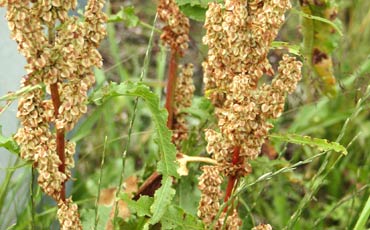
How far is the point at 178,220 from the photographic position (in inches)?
69.7

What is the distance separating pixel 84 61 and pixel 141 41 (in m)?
2.48

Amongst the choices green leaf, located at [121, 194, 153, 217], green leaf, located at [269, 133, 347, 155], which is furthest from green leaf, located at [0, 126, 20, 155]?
green leaf, located at [269, 133, 347, 155]

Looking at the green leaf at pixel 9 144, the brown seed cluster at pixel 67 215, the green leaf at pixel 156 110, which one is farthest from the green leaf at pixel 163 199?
the green leaf at pixel 9 144

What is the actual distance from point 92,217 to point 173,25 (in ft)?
1.79

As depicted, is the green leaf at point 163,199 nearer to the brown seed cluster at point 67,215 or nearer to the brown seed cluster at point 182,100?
the brown seed cluster at point 67,215

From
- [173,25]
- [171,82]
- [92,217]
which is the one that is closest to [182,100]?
[171,82]

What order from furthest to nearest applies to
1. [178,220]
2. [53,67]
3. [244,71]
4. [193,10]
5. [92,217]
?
[92,217] → [193,10] → [178,220] → [244,71] → [53,67]

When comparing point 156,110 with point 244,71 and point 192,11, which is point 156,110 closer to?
point 244,71

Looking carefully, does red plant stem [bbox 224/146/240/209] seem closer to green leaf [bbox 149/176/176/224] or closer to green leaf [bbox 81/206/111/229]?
green leaf [bbox 149/176/176/224]

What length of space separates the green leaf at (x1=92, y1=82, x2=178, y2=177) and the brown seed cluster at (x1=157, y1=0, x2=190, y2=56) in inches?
17.5

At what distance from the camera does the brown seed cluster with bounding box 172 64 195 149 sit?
7.14ft

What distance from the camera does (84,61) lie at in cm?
156

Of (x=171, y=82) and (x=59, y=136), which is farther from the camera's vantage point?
(x=171, y=82)

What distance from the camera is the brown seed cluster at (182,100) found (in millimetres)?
2176
